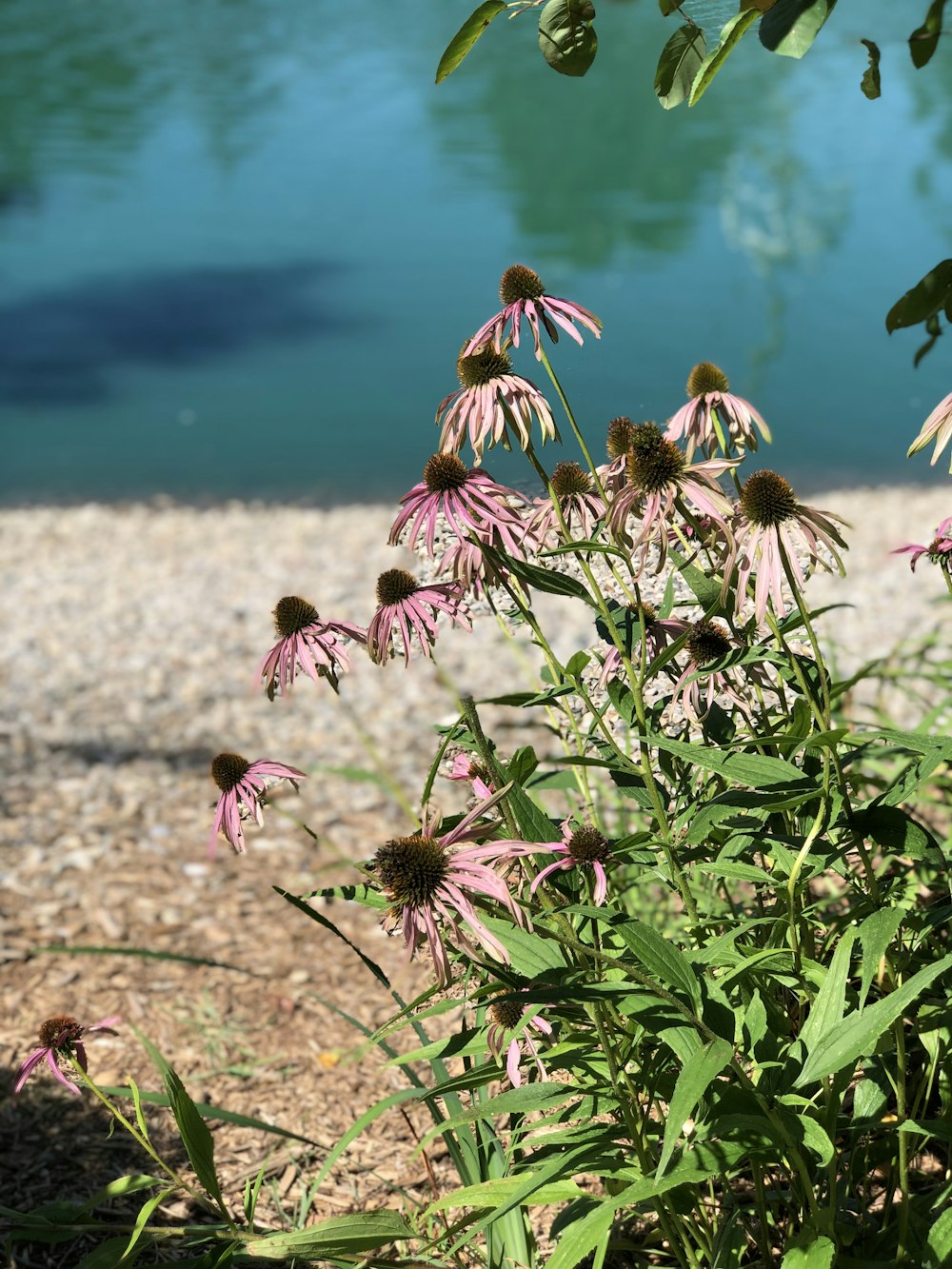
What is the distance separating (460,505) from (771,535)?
1.00 feet

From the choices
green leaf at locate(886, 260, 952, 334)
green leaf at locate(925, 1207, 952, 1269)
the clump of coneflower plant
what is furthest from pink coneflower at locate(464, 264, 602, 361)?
green leaf at locate(925, 1207, 952, 1269)

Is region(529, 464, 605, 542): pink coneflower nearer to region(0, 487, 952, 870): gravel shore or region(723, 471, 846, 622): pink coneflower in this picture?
region(723, 471, 846, 622): pink coneflower

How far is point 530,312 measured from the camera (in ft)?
4.36

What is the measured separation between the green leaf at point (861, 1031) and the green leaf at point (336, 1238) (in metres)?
0.51

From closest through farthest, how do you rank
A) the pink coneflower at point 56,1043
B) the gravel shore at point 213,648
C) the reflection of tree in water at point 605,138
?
the pink coneflower at point 56,1043
the gravel shore at point 213,648
the reflection of tree in water at point 605,138

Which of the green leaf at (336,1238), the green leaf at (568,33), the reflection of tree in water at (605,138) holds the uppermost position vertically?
the reflection of tree in water at (605,138)

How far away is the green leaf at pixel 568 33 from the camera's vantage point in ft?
3.51

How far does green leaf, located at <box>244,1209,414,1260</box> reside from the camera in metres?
1.28

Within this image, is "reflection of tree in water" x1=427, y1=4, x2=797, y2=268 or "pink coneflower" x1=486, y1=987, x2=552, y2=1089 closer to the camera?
"pink coneflower" x1=486, y1=987, x2=552, y2=1089

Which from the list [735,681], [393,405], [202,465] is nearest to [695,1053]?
[735,681]

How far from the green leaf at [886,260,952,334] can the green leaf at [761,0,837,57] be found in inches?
8.2

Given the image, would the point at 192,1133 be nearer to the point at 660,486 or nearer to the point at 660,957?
the point at 660,957

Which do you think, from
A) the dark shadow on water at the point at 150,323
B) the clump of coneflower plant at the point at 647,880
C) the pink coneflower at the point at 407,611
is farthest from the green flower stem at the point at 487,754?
the dark shadow on water at the point at 150,323

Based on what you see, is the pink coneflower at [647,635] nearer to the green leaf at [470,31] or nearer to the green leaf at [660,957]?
the green leaf at [660,957]
